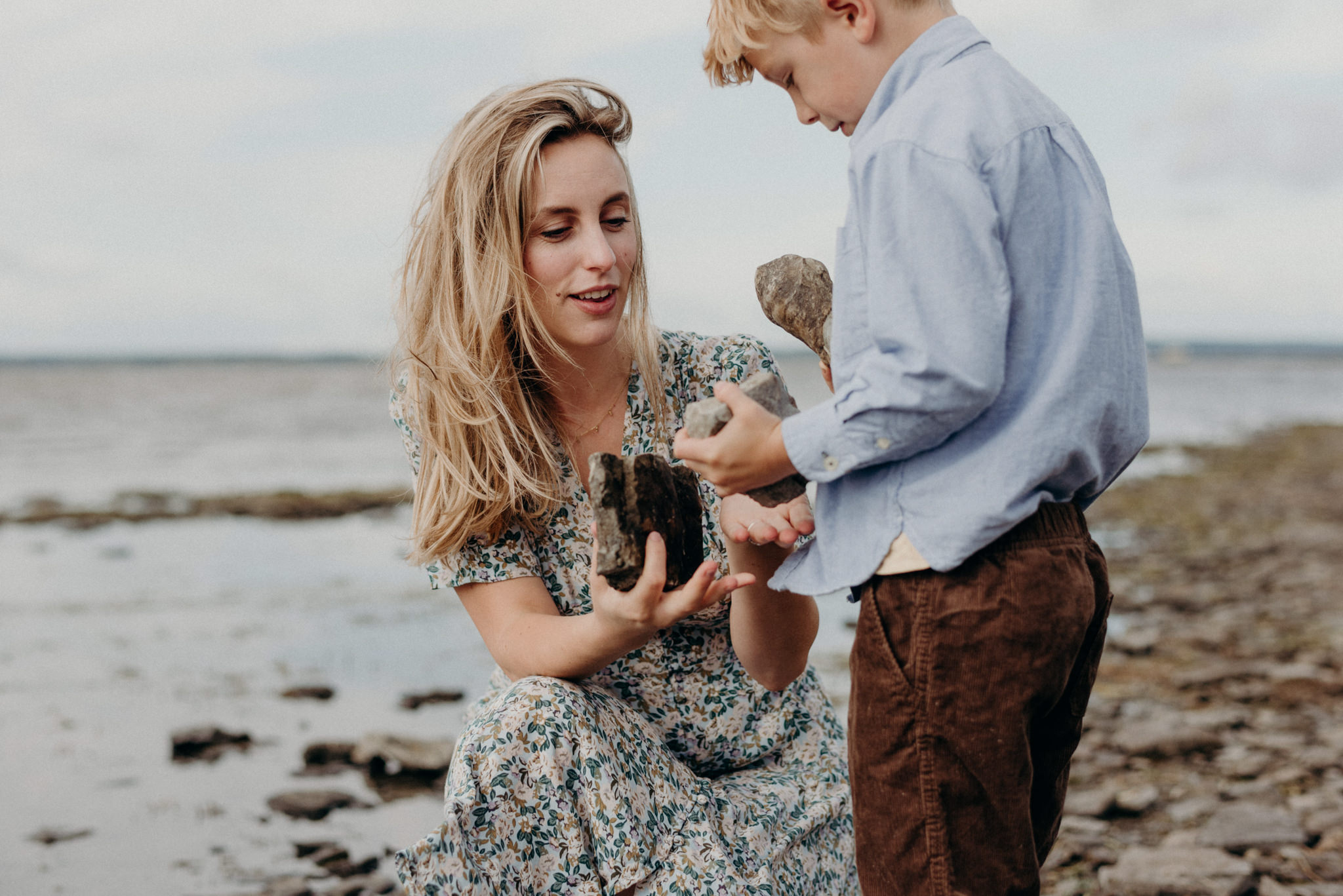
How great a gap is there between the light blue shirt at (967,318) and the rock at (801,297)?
54 cm

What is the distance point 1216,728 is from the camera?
5.78 m

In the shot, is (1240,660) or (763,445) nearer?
(763,445)

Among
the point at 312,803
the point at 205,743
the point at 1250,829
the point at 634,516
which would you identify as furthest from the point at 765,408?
the point at 205,743

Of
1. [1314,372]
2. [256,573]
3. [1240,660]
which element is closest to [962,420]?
[1240,660]

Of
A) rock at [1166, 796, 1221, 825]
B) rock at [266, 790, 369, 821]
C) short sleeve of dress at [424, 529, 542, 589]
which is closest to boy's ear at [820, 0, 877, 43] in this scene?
short sleeve of dress at [424, 529, 542, 589]

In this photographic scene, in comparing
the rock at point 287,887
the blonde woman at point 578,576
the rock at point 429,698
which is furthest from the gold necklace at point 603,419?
the rock at point 429,698

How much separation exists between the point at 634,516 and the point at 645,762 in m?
0.76

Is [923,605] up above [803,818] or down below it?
above

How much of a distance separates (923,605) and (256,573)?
1013 cm

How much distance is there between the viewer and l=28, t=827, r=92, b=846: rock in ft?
16.1

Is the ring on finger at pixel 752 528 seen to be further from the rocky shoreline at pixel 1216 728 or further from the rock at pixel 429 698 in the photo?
the rock at pixel 429 698

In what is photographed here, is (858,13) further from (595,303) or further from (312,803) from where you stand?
(312,803)

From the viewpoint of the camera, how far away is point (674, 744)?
11.3 feet

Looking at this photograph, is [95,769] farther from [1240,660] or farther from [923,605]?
[1240,660]
